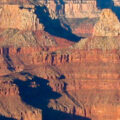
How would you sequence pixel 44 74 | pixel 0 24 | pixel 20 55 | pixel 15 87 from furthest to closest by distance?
1. pixel 0 24
2. pixel 20 55
3. pixel 44 74
4. pixel 15 87

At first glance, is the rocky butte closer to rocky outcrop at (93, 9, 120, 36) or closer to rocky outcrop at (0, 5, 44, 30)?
rocky outcrop at (93, 9, 120, 36)

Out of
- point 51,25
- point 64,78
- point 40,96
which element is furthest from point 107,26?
point 51,25

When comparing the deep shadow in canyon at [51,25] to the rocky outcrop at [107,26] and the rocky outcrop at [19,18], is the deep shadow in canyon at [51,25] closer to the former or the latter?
the rocky outcrop at [19,18]

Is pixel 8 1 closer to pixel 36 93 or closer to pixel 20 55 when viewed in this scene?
pixel 20 55

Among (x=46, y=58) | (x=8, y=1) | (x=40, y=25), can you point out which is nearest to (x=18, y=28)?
(x=40, y=25)

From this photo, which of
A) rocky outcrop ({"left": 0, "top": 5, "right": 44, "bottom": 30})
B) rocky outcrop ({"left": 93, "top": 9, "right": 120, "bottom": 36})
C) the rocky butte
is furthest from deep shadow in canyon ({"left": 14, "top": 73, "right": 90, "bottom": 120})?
rocky outcrop ({"left": 0, "top": 5, "right": 44, "bottom": 30})

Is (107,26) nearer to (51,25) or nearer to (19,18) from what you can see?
(19,18)
